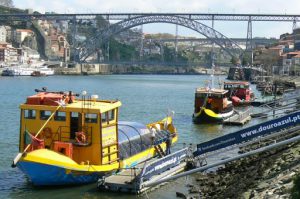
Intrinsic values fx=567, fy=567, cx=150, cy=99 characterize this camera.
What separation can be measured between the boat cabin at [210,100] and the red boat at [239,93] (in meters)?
11.1

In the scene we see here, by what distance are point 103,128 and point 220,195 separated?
3.28 meters

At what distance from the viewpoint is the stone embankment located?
9.69 meters

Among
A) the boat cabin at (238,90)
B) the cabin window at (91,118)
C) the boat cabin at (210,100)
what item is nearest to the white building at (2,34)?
the boat cabin at (238,90)

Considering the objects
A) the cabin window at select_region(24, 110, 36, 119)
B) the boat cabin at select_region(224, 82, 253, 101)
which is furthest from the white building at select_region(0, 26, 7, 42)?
the cabin window at select_region(24, 110, 36, 119)

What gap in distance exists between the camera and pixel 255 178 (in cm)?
1118

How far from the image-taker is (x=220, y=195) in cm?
1077

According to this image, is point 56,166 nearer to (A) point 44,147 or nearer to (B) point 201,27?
(A) point 44,147

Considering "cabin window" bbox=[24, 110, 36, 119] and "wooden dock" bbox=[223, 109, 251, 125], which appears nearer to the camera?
"cabin window" bbox=[24, 110, 36, 119]

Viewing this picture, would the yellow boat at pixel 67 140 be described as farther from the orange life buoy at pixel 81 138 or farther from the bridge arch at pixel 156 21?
the bridge arch at pixel 156 21

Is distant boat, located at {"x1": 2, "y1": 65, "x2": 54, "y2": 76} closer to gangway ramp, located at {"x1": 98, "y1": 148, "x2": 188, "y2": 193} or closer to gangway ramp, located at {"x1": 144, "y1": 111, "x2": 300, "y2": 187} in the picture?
gangway ramp, located at {"x1": 144, "y1": 111, "x2": 300, "y2": 187}

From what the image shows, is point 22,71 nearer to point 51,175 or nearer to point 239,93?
point 239,93

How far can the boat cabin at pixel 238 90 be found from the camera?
4107 cm

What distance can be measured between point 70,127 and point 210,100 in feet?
54.9

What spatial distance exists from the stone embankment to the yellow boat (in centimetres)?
223
